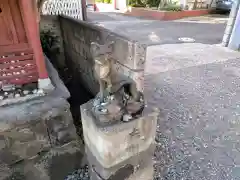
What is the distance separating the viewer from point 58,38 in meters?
4.57

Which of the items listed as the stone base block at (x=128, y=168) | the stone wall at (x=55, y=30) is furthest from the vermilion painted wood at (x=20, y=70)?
the stone wall at (x=55, y=30)

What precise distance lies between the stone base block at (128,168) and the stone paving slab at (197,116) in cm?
39

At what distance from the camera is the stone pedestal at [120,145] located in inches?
59.1

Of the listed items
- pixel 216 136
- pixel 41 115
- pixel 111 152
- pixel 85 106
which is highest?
pixel 85 106

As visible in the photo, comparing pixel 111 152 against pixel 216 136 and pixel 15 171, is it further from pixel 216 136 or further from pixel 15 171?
pixel 216 136

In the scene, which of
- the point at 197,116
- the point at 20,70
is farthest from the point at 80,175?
the point at 197,116

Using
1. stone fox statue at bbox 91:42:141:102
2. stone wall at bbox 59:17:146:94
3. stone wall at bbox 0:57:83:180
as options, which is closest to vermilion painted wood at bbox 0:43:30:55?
stone wall at bbox 0:57:83:180

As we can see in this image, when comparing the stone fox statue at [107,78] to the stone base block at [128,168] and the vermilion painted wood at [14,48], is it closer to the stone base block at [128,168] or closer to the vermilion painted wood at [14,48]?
the stone base block at [128,168]

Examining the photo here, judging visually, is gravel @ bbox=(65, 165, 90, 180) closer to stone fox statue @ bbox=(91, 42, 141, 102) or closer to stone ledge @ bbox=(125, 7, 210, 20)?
stone fox statue @ bbox=(91, 42, 141, 102)

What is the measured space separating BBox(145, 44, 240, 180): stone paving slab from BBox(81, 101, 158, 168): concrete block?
753 mm

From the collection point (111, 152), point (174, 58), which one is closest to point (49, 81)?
point (111, 152)

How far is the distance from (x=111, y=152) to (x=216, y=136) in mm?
1710

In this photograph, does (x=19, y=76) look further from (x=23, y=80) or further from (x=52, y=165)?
(x=52, y=165)

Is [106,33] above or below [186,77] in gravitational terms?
above
